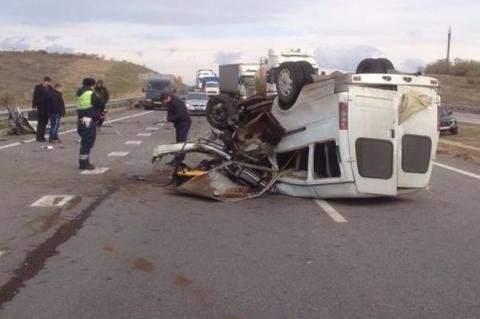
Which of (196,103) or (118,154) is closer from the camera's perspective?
(118,154)

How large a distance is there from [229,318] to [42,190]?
7195 millimetres

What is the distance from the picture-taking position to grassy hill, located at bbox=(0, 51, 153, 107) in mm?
65356

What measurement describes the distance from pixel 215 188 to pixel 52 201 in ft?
7.83

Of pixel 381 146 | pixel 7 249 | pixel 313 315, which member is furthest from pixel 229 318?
pixel 381 146

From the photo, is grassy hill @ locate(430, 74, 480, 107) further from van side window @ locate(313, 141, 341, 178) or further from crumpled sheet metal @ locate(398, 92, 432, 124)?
crumpled sheet metal @ locate(398, 92, 432, 124)

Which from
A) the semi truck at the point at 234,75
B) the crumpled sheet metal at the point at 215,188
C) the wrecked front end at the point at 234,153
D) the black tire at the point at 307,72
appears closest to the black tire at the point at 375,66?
the black tire at the point at 307,72

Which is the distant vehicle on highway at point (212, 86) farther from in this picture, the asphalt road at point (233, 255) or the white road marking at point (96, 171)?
the asphalt road at point (233, 255)

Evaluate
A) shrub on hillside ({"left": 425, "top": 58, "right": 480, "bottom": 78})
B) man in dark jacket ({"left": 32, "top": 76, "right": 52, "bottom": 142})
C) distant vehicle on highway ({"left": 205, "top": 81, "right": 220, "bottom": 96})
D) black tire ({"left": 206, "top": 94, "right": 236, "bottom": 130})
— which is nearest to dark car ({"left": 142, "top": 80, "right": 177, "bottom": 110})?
distant vehicle on highway ({"left": 205, "top": 81, "right": 220, "bottom": 96})

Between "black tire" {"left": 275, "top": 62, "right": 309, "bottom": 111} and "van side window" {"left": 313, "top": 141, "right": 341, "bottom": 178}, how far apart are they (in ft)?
2.87

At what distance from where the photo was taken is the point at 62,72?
82.3 meters

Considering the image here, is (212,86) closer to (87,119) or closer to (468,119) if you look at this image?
(468,119)

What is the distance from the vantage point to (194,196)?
11477mm

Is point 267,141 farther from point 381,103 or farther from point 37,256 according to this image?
point 37,256

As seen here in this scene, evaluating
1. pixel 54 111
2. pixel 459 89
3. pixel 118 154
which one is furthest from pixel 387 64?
pixel 459 89
